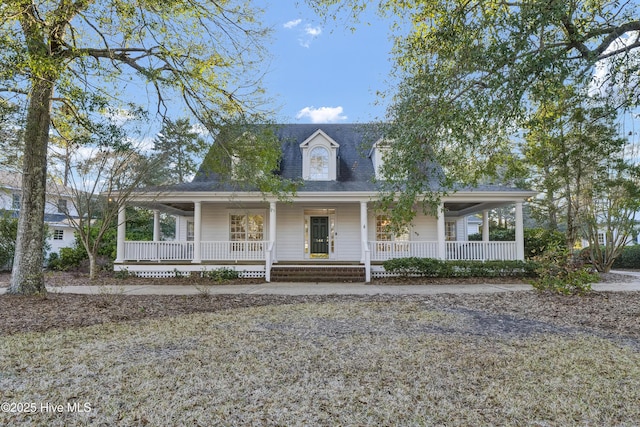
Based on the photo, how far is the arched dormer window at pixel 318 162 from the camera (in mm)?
14625

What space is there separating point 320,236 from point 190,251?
5253 mm

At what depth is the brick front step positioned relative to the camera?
12039 millimetres

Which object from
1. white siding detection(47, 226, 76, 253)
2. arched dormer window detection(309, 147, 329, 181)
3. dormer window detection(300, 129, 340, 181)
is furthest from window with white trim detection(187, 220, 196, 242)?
white siding detection(47, 226, 76, 253)

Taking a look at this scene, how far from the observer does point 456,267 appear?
40.1 feet

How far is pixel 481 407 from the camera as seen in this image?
2.62m

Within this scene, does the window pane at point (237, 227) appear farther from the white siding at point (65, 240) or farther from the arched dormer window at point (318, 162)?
the white siding at point (65, 240)

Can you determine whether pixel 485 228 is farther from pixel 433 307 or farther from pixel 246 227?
pixel 246 227

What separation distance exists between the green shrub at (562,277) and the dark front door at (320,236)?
8212 mm

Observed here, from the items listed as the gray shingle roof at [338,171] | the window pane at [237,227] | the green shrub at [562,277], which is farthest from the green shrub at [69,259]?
the green shrub at [562,277]

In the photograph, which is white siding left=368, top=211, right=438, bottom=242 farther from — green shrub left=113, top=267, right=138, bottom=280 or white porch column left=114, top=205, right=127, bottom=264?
white porch column left=114, top=205, right=127, bottom=264

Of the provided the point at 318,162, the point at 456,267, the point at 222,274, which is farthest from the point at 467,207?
the point at 222,274

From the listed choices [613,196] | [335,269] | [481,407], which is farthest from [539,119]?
[613,196]

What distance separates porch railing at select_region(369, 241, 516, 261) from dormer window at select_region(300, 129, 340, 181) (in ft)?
11.7

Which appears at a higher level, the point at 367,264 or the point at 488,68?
the point at 488,68
